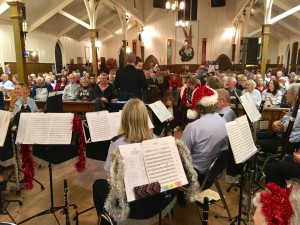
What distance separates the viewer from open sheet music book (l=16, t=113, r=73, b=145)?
8.22 feet

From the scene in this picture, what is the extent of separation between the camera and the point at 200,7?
1828cm

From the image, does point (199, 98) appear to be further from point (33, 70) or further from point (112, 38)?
point (112, 38)

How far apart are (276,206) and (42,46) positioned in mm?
14028

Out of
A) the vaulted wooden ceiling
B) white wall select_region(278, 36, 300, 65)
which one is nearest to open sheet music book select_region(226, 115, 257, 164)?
the vaulted wooden ceiling

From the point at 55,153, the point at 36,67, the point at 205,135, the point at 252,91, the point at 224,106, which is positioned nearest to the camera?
the point at 205,135

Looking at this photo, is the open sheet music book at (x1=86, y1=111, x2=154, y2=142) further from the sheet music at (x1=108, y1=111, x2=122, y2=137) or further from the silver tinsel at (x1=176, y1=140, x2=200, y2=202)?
the silver tinsel at (x1=176, y1=140, x2=200, y2=202)

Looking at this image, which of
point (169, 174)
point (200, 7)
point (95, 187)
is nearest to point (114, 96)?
point (95, 187)

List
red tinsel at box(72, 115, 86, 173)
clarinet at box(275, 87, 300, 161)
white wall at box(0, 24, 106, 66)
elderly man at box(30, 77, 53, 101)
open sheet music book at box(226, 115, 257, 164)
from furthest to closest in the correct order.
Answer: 1. white wall at box(0, 24, 106, 66)
2. elderly man at box(30, 77, 53, 101)
3. red tinsel at box(72, 115, 86, 173)
4. clarinet at box(275, 87, 300, 161)
5. open sheet music book at box(226, 115, 257, 164)

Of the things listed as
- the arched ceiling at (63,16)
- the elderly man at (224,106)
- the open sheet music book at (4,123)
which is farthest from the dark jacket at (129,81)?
the arched ceiling at (63,16)

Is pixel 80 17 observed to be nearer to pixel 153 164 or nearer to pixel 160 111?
pixel 160 111

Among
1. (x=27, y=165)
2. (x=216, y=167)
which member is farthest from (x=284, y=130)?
(x=27, y=165)

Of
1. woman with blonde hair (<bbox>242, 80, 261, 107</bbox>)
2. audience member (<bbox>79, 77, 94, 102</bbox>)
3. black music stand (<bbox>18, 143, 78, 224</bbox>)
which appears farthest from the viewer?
audience member (<bbox>79, 77, 94, 102</bbox>)

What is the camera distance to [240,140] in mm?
2156

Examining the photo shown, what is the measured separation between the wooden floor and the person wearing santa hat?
26.0 inches
